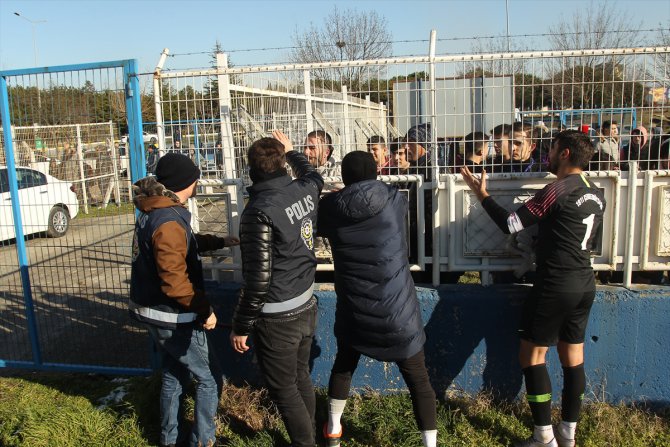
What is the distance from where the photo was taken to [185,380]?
3836 millimetres

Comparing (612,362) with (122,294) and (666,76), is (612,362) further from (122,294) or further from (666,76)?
(122,294)

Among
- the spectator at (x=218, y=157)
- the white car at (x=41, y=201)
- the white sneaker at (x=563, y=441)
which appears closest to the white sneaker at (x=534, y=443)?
the white sneaker at (x=563, y=441)

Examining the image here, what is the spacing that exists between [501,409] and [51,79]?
4.42 meters

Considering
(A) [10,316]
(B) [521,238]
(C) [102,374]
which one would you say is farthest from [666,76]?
(A) [10,316]

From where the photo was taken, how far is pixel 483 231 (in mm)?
4215

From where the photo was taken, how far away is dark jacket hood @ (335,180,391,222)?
3276 mm

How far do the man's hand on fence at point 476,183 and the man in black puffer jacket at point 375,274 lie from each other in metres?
0.66

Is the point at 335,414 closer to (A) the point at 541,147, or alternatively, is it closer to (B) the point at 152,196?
(B) the point at 152,196

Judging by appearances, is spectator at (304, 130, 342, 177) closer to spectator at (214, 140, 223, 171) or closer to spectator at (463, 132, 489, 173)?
spectator at (214, 140, 223, 171)

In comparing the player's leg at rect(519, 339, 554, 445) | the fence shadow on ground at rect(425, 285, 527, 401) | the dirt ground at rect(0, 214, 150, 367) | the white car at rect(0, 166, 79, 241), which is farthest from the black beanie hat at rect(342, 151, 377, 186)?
the white car at rect(0, 166, 79, 241)

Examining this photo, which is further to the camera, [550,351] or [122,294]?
[122,294]

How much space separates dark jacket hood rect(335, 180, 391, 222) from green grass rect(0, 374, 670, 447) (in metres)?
1.64

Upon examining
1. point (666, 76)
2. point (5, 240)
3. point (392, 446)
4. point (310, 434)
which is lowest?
point (392, 446)

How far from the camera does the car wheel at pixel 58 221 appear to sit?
4608mm
